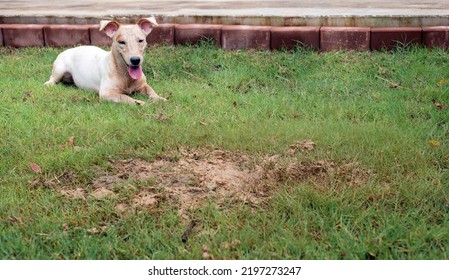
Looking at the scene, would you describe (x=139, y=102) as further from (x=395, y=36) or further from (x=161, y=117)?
(x=395, y=36)

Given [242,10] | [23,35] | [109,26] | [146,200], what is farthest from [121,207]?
[242,10]

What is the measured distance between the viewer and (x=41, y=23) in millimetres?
7172

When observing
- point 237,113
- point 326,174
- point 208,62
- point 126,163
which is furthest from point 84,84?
point 326,174

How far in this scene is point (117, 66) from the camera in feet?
16.7

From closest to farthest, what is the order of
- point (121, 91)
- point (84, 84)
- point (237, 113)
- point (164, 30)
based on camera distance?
point (237, 113) < point (121, 91) < point (84, 84) < point (164, 30)

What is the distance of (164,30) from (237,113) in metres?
2.65

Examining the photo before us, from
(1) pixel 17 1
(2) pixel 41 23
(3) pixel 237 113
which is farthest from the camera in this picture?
(1) pixel 17 1

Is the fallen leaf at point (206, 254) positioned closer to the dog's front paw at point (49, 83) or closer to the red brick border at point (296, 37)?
the dog's front paw at point (49, 83)

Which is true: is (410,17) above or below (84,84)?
above

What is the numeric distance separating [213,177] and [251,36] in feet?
11.1

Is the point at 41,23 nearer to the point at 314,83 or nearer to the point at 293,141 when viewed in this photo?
the point at 314,83

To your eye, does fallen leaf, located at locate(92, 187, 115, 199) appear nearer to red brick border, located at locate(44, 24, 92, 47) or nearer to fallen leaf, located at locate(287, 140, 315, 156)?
fallen leaf, located at locate(287, 140, 315, 156)

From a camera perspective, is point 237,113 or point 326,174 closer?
point 326,174

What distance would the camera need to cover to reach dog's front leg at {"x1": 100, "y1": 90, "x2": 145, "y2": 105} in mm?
4781
